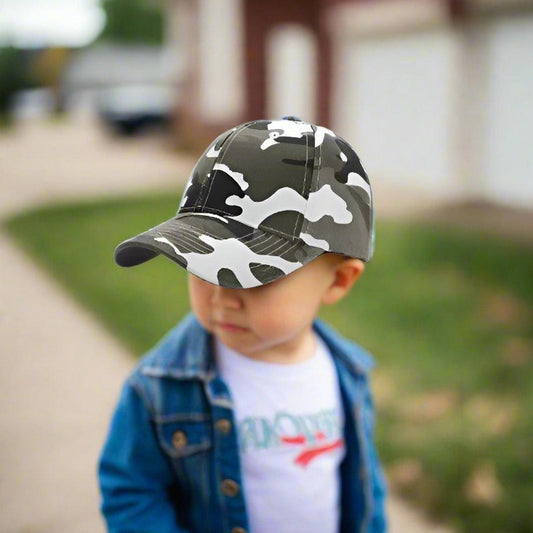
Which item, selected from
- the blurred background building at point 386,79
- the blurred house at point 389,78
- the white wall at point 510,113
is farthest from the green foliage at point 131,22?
the white wall at point 510,113

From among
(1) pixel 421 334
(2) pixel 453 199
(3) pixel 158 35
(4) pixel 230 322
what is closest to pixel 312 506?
(4) pixel 230 322

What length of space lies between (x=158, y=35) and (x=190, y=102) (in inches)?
1653

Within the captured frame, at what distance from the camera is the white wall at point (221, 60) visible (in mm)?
12516

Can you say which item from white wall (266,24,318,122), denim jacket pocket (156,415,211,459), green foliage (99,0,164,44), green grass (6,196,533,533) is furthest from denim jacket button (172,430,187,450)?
green foliage (99,0,164,44)

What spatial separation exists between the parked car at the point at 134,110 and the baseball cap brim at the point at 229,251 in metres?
16.8

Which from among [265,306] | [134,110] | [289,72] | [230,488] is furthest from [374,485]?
[134,110]

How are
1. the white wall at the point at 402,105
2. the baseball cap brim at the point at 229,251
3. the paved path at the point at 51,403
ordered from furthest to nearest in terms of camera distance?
the white wall at the point at 402,105 < the paved path at the point at 51,403 < the baseball cap brim at the point at 229,251

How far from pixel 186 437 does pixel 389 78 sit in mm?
9368

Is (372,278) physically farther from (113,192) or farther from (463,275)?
(113,192)

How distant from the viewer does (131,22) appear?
53.0 meters

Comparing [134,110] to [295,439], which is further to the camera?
[134,110]

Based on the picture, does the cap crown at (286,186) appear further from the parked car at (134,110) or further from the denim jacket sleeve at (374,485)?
the parked car at (134,110)

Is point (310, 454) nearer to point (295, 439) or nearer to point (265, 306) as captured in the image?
point (295, 439)

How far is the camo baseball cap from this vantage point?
1.31 meters
